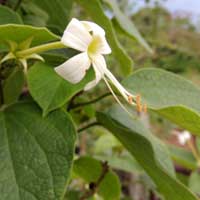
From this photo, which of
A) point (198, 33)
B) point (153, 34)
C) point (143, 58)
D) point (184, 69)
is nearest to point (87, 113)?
point (143, 58)

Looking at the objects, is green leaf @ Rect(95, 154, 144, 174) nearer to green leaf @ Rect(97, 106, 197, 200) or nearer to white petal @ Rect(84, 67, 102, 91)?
green leaf @ Rect(97, 106, 197, 200)

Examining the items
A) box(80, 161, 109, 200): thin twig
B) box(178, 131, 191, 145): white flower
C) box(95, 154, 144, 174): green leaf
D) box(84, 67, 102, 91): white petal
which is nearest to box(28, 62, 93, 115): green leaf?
box(84, 67, 102, 91): white petal

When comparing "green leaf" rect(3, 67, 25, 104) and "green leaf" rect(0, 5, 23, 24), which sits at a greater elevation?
"green leaf" rect(0, 5, 23, 24)

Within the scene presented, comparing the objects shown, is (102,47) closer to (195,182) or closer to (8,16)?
(8,16)

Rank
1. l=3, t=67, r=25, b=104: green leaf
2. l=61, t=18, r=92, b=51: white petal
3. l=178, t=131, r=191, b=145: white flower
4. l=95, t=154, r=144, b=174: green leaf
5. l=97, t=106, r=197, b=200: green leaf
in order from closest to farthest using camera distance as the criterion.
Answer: l=61, t=18, r=92, b=51: white petal < l=97, t=106, r=197, b=200: green leaf < l=3, t=67, r=25, b=104: green leaf < l=95, t=154, r=144, b=174: green leaf < l=178, t=131, r=191, b=145: white flower

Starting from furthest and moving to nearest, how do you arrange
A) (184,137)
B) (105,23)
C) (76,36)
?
(184,137) → (105,23) → (76,36)

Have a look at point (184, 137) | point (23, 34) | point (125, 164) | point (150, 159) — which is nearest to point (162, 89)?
point (150, 159)

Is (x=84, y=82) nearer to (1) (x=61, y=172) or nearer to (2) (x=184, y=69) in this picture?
(1) (x=61, y=172)
